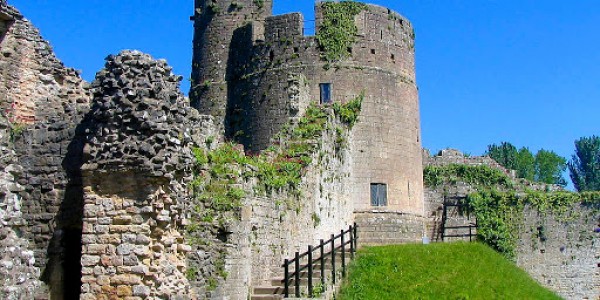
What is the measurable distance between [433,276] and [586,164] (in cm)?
6283

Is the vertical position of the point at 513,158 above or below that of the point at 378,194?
above

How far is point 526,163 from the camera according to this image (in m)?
79.6

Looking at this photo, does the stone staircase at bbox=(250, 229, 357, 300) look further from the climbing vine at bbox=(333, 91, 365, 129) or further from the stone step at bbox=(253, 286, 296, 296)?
the climbing vine at bbox=(333, 91, 365, 129)

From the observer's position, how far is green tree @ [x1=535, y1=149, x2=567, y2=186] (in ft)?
261

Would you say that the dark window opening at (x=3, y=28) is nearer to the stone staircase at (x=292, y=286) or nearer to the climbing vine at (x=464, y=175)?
the stone staircase at (x=292, y=286)

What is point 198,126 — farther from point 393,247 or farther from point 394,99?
point 394,99

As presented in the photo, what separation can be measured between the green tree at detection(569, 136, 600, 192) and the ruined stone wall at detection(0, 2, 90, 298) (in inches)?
2665

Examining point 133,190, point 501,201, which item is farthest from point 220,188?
point 501,201

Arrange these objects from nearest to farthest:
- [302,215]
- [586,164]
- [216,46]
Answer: [302,215], [216,46], [586,164]

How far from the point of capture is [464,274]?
70.3 ft

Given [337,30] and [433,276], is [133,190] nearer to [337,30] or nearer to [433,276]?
[433,276]

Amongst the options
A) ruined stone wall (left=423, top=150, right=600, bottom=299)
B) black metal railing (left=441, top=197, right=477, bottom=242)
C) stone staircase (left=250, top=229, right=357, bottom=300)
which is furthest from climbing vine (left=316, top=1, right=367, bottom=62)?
stone staircase (left=250, top=229, right=357, bottom=300)

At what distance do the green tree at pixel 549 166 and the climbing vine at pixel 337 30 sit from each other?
54.0 meters

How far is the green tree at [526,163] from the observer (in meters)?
78.1
